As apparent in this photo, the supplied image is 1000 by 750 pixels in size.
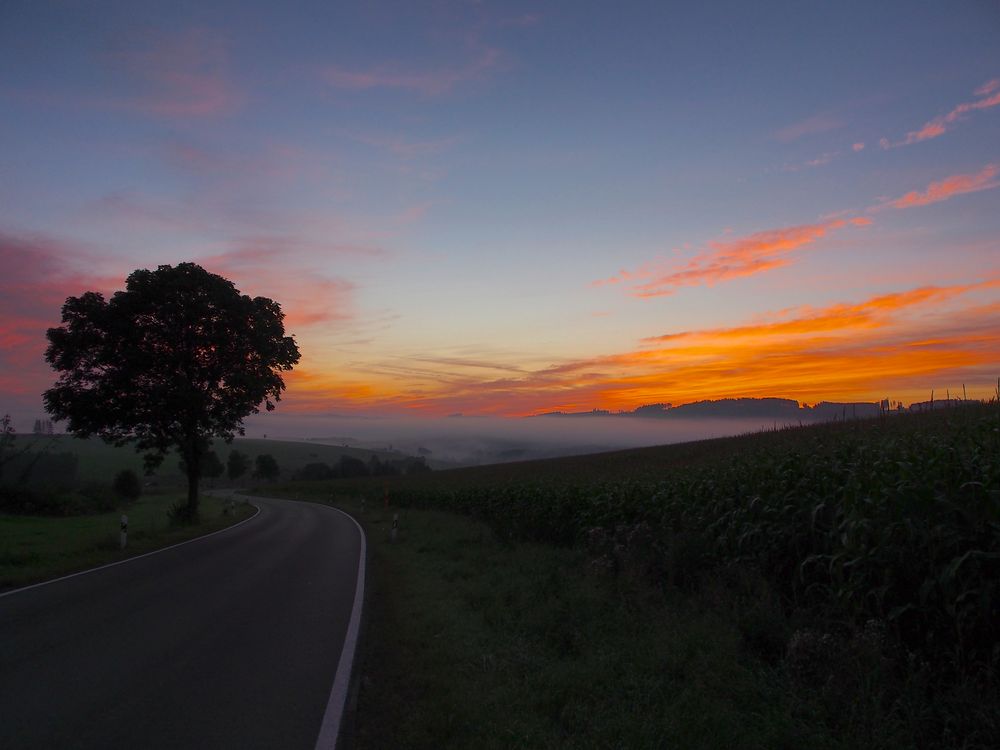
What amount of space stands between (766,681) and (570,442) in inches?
2830

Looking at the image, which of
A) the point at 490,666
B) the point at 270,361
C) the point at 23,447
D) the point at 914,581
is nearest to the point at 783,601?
the point at 914,581

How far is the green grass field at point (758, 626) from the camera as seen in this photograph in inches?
184

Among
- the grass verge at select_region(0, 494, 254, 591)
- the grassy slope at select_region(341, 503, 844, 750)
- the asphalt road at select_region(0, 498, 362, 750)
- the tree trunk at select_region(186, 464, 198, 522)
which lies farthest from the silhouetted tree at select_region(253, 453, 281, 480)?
the grassy slope at select_region(341, 503, 844, 750)

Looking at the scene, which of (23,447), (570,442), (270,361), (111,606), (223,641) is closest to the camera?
(223,641)

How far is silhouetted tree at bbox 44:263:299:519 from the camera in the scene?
945 inches

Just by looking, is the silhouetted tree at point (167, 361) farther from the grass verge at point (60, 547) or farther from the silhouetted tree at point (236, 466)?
the silhouetted tree at point (236, 466)

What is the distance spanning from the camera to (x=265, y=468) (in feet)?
390

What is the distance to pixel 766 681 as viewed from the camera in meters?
5.39

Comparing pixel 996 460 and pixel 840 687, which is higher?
pixel 996 460

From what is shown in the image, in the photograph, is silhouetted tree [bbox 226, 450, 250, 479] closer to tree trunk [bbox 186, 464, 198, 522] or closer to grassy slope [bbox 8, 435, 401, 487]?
grassy slope [bbox 8, 435, 401, 487]

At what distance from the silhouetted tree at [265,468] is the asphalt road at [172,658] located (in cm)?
11185

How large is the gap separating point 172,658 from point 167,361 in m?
21.2

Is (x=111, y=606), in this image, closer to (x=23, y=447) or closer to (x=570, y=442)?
(x=23, y=447)

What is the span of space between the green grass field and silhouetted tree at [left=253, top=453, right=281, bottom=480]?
116592mm
